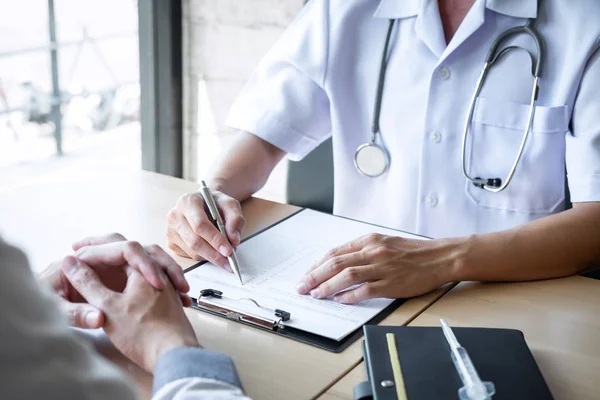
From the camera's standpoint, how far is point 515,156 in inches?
56.4

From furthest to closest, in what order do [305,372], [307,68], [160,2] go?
[160,2] < [307,68] < [305,372]

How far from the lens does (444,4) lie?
1.50 metres

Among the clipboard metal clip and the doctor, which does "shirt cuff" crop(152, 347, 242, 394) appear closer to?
the clipboard metal clip

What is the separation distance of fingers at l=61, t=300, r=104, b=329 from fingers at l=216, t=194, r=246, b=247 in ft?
1.03

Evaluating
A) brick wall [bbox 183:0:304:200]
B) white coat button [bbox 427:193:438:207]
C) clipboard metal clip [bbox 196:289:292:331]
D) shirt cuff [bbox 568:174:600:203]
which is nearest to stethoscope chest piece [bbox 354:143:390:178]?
white coat button [bbox 427:193:438:207]

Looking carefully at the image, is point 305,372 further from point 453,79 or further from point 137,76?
point 137,76

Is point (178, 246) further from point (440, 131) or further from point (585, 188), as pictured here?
point (585, 188)

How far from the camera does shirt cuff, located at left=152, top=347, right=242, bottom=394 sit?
2.55ft

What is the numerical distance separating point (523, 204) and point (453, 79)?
268 millimetres

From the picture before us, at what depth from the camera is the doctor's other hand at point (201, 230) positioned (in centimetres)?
115

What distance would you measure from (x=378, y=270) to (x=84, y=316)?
40cm

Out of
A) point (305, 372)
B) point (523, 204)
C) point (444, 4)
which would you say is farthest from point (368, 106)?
point (305, 372)

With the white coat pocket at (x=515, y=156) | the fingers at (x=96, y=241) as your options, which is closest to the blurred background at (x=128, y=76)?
the white coat pocket at (x=515, y=156)

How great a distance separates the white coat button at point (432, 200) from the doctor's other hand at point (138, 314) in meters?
0.70
